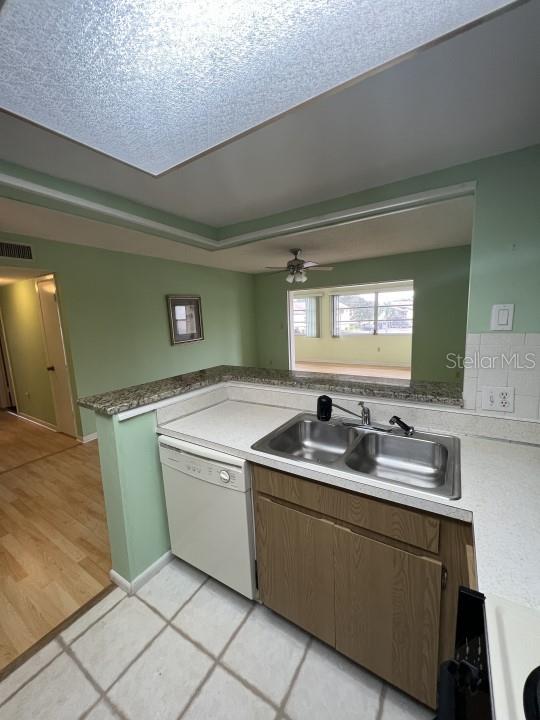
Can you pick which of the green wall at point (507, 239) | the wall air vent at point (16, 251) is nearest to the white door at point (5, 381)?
the wall air vent at point (16, 251)

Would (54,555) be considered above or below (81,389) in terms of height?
below

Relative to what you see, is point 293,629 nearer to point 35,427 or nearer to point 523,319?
point 523,319

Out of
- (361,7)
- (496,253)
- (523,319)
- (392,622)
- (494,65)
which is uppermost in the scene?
(494,65)

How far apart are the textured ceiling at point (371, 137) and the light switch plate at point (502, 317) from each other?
75cm

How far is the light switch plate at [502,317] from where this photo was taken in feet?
4.69

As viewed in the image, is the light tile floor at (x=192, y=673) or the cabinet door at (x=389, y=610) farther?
the light tile floor at (x=192, y=673)

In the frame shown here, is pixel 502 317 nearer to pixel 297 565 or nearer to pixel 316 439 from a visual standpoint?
pixel 316 439

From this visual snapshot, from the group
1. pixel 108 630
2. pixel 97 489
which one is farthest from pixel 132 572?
pixel 97 489

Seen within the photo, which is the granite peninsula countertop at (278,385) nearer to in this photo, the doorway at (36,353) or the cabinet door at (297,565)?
the cabinet door at (297,565)

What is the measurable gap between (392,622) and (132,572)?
4.38 feet

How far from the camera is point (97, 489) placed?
2666 millimetres

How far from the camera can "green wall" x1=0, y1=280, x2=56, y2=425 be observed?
3.89 meters

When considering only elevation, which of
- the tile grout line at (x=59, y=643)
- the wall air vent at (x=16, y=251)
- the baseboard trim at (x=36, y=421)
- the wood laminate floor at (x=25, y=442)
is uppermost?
the wall air vent at (x=16, y=251)

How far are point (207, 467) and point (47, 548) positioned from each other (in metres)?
1.45
